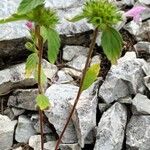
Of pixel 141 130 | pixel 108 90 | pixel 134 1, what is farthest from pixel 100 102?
pixel 134 1

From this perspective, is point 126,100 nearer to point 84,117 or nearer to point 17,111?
point 84,117

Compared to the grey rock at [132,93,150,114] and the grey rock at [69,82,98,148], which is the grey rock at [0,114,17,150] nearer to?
the grey rock at [69,82,98,148]

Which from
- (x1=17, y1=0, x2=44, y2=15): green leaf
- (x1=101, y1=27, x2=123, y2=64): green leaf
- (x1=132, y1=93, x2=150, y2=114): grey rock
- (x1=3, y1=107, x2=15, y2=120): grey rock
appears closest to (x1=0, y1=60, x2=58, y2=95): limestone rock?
(x1=3, y1=107, x2=15, y2=120): grey rock

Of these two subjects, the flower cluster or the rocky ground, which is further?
the rocky ground

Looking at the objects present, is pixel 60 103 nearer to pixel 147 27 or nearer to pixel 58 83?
pixel 58 83

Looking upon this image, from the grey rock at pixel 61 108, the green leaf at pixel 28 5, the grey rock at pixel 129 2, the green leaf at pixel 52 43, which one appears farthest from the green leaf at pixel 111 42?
Result: the grey rock at pixel 129 2

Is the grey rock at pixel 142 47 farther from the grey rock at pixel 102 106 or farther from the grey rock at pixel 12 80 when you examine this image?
the grey rock at pixel 12 80

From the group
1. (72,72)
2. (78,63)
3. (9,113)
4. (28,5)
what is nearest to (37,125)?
(9,113)
